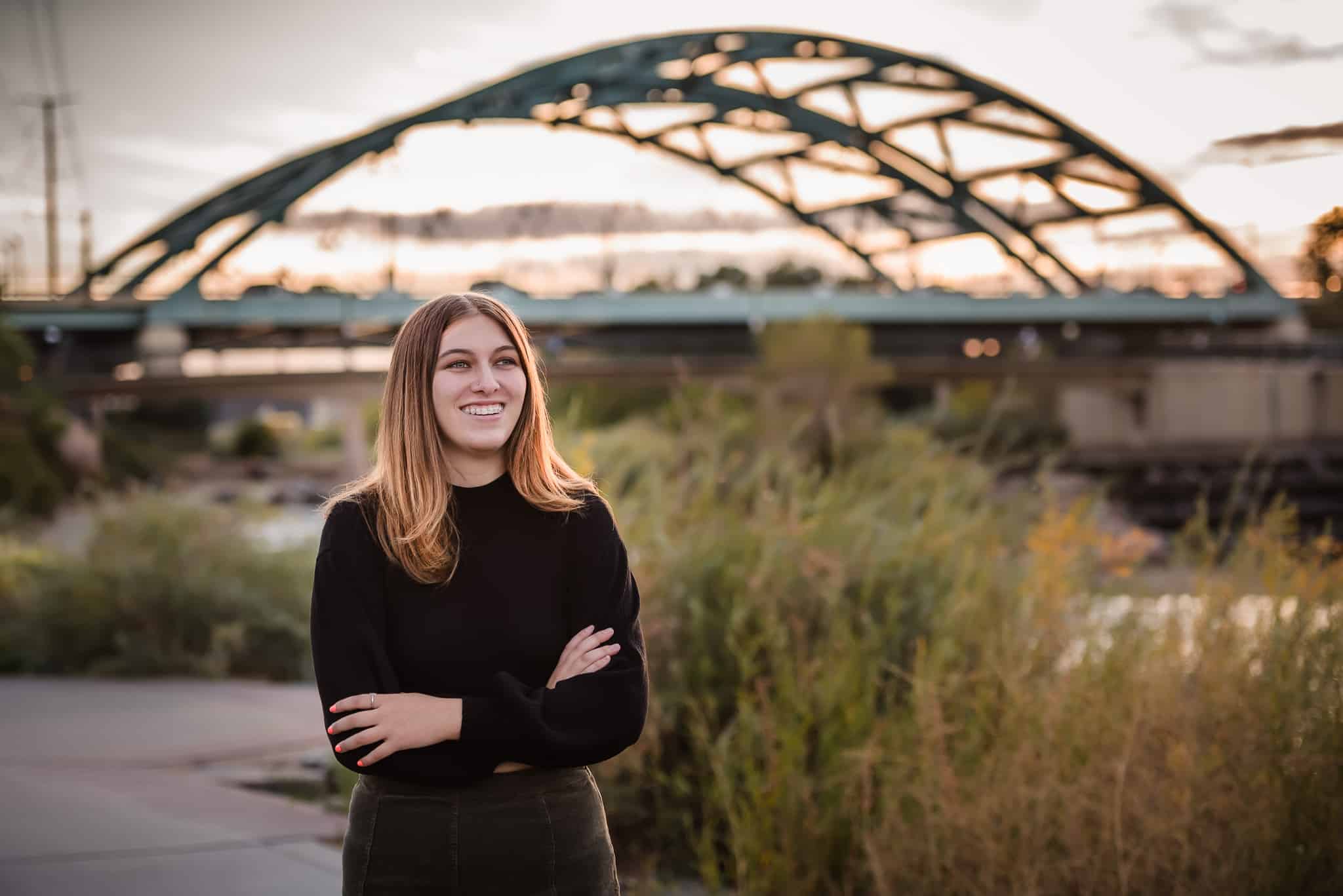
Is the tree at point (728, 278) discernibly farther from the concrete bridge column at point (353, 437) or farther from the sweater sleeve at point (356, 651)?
the sweater sleeve at point (356, 651)

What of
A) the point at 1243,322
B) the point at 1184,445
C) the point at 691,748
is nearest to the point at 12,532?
the point at 691,748

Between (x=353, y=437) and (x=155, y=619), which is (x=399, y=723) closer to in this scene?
(x=155, y=619)

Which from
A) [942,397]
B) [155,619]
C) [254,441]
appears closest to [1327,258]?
[155,619]

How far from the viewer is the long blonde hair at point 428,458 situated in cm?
245

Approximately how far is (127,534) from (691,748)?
6.31 metres

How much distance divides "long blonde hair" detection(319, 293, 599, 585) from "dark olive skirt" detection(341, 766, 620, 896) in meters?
0.41

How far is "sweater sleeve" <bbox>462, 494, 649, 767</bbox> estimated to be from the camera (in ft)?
7.73

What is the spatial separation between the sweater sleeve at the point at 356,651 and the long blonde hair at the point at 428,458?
3.3 inches

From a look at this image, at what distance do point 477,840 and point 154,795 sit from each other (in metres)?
3.92

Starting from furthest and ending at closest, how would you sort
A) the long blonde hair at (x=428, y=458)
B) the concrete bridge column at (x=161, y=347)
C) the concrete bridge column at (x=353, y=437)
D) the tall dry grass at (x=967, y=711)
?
the concrete bridge column at (x=353, y=437), the concrete bridge column at (x=161, y=347), the tall dry grass at (x=967, y=711), the long blonde hair at (x=428, y=458)

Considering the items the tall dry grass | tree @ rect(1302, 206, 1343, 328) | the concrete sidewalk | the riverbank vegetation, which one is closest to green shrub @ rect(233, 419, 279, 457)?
the concrete sidewalk

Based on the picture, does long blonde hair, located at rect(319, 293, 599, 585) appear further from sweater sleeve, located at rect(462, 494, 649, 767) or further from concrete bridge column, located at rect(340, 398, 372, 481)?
concrete bridge column, located at rect(340, 398, 372, 481)

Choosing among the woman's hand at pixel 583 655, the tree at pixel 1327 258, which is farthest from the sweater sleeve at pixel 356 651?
the tree at pixel 1327 258

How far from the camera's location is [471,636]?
2455 mm
